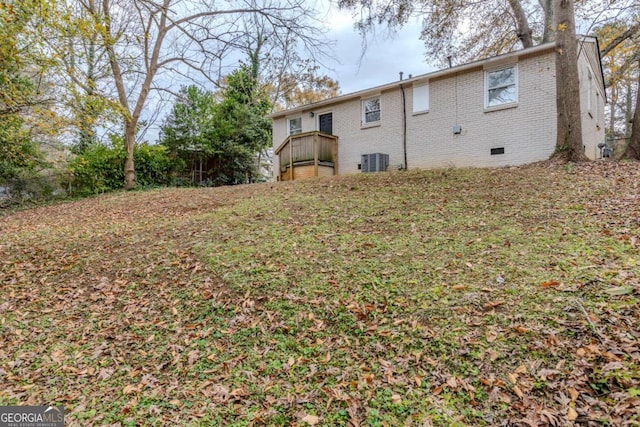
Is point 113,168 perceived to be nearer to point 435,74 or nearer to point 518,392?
point 435,74

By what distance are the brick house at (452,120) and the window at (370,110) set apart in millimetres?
36

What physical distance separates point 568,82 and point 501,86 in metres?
2.26

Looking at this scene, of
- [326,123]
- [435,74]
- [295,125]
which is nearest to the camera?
[435,74]

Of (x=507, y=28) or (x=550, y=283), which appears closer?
(x=550, y=283)

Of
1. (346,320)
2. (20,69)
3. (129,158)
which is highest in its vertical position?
(20,69)

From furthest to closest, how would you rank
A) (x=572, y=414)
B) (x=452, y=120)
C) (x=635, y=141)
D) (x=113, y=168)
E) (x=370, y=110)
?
(x=113, y=168) → (x=370, y=110) → (x=452, y=120) → (x=635, y=141) → (x=572, y=414)

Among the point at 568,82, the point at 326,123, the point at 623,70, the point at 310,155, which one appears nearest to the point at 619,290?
the point at 568,82

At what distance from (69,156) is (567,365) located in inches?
671

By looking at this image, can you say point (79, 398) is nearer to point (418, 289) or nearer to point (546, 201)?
point (418, 289)

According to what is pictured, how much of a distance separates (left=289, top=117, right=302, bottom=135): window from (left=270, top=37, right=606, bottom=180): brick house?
31 centimetres

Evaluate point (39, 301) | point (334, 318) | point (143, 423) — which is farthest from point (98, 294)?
point (334, 318)

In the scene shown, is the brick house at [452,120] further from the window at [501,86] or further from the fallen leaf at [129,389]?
the fallen leaf at [129,389]

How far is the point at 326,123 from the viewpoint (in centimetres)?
1408

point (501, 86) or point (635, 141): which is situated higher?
point (501, 86)
